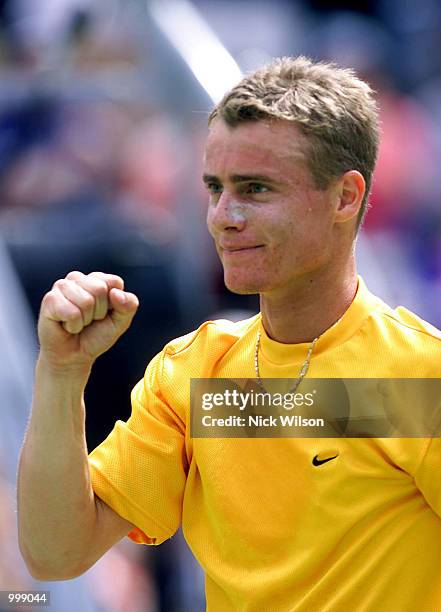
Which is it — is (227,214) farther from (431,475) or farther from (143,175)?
(143,175)

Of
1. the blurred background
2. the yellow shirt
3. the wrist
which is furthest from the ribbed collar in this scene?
the blurred background

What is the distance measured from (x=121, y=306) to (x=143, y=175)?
145 inches

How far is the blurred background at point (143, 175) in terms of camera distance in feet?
14.1

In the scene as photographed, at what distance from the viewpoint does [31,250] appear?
474 cm

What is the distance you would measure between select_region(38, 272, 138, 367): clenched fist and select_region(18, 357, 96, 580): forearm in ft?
0.14

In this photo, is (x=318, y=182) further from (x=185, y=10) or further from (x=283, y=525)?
(x=185, y=10)

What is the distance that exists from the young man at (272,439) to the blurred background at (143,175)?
62.3 inches

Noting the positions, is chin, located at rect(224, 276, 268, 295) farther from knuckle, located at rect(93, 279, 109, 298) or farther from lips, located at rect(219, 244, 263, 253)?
knuckle, located at rect(93, 279, 109, 298)

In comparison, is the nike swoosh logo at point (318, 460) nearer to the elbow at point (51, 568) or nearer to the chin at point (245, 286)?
the chin at point (245, 286)

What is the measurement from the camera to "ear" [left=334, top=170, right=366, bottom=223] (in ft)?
7.23

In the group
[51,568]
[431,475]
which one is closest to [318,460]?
[431,475]

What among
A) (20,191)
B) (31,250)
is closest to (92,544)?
(31,250)

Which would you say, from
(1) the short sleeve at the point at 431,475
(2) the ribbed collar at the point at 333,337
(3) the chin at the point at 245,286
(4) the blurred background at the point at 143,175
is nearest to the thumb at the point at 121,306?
(3) the chin at the point at 245,286

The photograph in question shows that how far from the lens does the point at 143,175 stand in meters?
5.66
